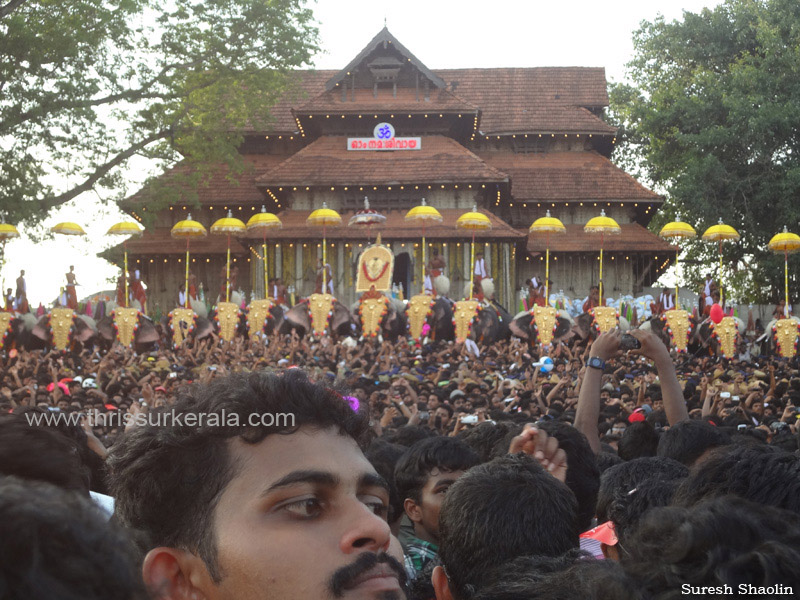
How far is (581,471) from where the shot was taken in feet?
13.5

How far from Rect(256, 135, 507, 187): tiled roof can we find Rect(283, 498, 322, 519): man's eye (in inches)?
1133

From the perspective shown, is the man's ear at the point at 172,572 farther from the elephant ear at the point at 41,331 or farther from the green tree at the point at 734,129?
the green tree at the point at 734,129

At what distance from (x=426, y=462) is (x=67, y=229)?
20.4m

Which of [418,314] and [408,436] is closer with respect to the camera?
[408,436]

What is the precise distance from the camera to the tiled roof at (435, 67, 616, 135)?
35719 millimetres

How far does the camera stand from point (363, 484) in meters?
2.31

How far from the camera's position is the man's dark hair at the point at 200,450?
226 cm

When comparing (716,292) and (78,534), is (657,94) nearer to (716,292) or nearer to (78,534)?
(716,292)

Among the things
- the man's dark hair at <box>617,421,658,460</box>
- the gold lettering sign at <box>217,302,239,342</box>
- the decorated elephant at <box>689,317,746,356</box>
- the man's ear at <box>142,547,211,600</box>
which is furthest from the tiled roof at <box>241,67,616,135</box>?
the man's ear at <box>142,547,211,600</box>

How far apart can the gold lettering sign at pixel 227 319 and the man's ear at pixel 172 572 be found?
64.1 feet

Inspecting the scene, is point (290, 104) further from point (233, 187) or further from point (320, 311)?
point (320, 311)

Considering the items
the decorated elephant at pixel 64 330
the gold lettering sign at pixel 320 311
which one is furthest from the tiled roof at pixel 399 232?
the decorated elephant at pixel 64 330

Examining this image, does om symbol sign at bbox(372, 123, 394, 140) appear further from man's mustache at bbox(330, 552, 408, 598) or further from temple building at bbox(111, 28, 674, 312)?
man's mustache at bbox(330, 552, 408, 598)

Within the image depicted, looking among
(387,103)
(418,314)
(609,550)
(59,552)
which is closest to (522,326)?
(418,314)
